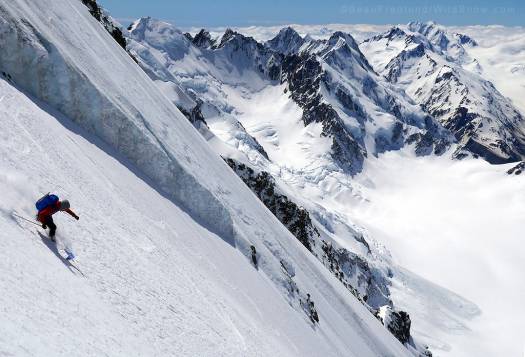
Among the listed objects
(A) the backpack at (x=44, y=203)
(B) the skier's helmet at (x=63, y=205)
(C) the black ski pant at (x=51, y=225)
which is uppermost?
(B) the skier's helmet at (x=63, y=205)

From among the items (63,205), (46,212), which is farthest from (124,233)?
(46,212)

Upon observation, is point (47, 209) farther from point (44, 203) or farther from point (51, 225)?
point (51, 225)

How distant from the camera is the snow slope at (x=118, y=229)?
11930mm

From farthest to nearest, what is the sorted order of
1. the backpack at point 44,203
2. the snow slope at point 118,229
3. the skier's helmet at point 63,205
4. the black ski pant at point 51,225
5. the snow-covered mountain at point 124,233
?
1. the skier's helmet at point 63,205
2. the black ski pant at point 51,225
3. the backpack at point 44,203
4. the snow-covered mountain at point 124,233
5. the snow slope at point 118,229

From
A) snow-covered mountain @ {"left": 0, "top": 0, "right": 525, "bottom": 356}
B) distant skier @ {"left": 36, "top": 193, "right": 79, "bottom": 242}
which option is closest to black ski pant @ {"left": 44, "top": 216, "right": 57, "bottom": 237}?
distant skier @ {"left": 36, "top": 193, "right": 79, "bottom": 242}

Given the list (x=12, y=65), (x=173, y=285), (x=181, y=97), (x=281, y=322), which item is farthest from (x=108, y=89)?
(x=181, y=97)

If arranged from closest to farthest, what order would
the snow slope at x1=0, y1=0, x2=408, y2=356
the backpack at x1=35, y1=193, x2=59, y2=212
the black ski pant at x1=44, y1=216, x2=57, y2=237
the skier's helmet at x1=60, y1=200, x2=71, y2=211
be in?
1. the snow slope at x1=0, y1=0, x2=408, y2=356
2. the backpack at x1=35, y1=193, x2=59, y2=212
3. the black ski pant at x1=44, y1=216, x2=57, y2=237
4. the skier's helmet at x1=60, y1=200, x2=71, y2=211

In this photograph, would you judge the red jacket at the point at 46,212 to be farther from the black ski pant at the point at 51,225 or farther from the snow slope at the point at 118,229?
the snow slope at the point at 118,229

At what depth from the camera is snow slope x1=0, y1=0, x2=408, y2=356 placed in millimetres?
11930

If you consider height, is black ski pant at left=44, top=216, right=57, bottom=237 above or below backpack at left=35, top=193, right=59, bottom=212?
below

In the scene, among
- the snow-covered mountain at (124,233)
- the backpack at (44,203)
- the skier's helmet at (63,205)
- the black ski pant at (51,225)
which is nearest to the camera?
the snow-covered mountain at (124,233)

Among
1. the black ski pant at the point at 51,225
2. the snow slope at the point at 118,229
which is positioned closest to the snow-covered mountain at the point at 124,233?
the snow slope at the point at 118,229

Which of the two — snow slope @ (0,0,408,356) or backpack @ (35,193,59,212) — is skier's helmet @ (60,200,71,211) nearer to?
backpack @ (35,193,59,212)

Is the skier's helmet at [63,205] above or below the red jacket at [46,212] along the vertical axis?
above
